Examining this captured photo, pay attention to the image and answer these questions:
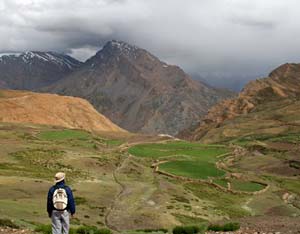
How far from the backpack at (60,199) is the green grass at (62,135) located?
5488 inches

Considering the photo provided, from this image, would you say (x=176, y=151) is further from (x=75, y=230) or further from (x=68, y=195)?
(x=68, y=195)

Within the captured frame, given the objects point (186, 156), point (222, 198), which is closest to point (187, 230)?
point (222, 198)

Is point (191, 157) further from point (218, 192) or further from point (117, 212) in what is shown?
point (117, 212)

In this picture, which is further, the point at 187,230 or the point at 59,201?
the point at 187,230

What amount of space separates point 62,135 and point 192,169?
2372 inches

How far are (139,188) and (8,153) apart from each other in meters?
39.7

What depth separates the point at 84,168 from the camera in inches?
4011

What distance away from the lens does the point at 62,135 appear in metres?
166

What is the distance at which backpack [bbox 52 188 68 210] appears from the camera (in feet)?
64.6

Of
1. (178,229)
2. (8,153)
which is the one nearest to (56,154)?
(8,153)

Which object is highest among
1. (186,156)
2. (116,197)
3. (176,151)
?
(176,151)

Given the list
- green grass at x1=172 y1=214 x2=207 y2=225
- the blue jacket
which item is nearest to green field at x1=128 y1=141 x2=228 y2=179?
green grass at x1=172 y1=214 x2=207 y2=225

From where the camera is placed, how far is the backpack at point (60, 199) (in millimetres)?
19703

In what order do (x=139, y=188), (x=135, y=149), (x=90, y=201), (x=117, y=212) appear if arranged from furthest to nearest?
(x=135, y=149)
(x=139, y=188)
(x=90, y=201)
(x=117, y=212)
